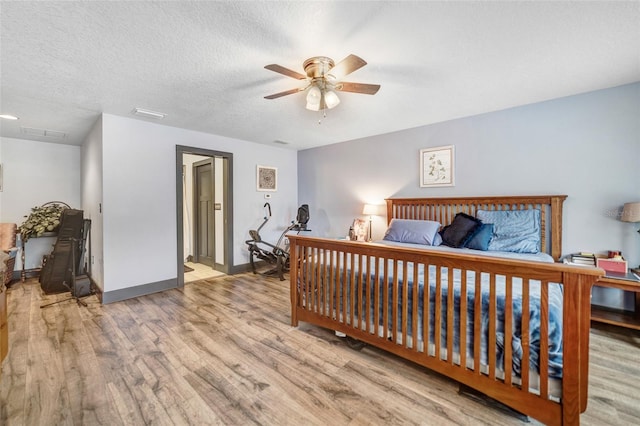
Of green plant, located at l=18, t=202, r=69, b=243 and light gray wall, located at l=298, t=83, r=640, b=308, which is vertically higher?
light gray wall, located at l=298, t=83, r=640, b=308

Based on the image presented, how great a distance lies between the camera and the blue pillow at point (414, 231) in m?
3.46

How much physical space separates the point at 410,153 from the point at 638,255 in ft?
8.86

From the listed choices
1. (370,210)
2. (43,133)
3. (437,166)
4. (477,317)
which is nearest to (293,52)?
(477,317)

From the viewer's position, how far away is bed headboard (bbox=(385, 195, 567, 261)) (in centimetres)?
298

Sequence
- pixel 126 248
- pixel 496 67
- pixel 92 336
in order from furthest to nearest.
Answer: pixel 126 248 < pixel 92 336 < pixel 496 67

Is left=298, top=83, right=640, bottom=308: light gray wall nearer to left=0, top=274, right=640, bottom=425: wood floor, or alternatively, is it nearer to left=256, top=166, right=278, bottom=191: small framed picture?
left=0, top=274, right=640, bottom=425: wood floor

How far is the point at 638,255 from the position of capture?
2.63 meters

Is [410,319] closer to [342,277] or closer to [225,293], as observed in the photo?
[342,277]

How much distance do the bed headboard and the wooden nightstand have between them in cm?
58

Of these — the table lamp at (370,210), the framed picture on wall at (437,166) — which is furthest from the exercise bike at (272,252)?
the framed picture on wall at (437,166)

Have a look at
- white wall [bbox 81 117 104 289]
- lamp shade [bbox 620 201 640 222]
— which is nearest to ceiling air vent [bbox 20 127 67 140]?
white wall [bbox 81 117 104 289]

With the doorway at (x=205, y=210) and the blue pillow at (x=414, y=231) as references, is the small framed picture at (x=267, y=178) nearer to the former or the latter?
the doorway at (x=205, y=210)

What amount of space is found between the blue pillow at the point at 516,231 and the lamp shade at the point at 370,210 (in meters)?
1.67

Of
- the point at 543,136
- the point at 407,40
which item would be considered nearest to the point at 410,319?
the point at 407,40
